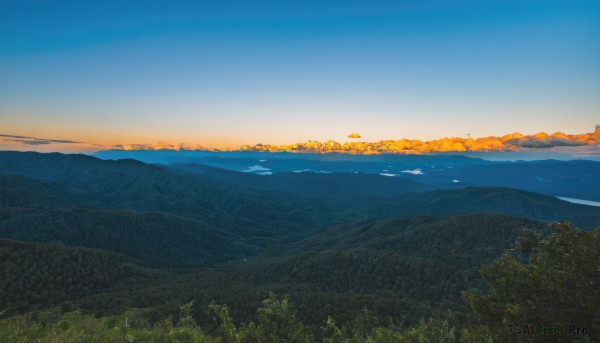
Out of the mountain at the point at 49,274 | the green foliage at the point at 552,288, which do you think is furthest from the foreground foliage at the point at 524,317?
the mountain at the point at 49,274

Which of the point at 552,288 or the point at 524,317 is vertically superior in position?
the point at 552,288

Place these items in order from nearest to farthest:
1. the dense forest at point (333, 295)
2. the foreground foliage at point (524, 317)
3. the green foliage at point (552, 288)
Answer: the foreground foliage at point (524, 317) → the green foliage at point (552, 288) → the dense forest at point (333, 295)

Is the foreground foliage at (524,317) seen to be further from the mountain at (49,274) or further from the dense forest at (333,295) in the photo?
the mountain at (49,274)

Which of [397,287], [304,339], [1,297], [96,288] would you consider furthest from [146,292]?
[304,339]

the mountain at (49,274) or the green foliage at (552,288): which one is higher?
the green foliage at (552,288)

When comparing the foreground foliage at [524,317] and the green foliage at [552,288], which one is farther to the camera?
the green foliage at [552,288]

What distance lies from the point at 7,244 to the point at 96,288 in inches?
1709

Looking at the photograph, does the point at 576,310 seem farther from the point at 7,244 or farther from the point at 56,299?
the point at 7,244

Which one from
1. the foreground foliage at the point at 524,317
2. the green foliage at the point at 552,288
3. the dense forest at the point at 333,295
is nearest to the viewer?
the foreground foliage at the point at 524,317

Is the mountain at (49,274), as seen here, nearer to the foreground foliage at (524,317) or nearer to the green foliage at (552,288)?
the foreground foliage at (524,317)

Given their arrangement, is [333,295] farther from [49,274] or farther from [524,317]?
[49,274]

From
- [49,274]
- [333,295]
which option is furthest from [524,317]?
[49,274]

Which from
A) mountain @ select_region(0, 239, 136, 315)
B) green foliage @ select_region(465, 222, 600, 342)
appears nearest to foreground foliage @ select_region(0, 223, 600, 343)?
green foliage @ select_region(465, 222, 600, 342)

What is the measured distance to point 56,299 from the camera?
381ft
